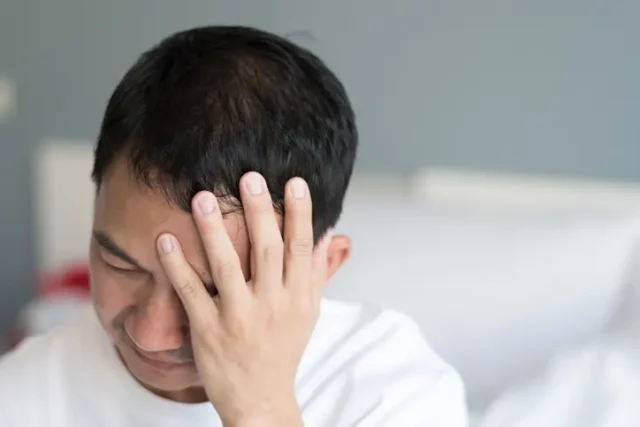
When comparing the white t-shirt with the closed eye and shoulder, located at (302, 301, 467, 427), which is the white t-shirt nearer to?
shoulder, located at (302, 301, 467, 427)

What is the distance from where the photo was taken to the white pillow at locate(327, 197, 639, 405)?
1194mm

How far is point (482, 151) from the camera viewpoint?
1591 millimetres

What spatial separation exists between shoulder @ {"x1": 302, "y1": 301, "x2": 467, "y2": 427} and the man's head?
0.67ft

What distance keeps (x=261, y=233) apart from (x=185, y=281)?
0.25 ft

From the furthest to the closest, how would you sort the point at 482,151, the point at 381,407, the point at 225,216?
the point at 482,151 < the point at 381,407 < the point at 225,216

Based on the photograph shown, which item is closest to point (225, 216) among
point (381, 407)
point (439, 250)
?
point (381, 407)

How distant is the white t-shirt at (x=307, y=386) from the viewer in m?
0.87

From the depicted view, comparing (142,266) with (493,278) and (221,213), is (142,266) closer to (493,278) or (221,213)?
(221,213)

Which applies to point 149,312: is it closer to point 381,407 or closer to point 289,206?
point 289,206

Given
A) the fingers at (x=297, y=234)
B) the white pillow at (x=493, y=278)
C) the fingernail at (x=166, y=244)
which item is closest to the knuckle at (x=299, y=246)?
the fingers at (x=297, y=234)

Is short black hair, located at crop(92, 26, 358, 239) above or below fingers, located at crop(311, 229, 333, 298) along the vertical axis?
above

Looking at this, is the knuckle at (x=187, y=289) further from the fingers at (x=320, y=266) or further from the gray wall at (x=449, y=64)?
the gray wall at (x=449, y=64)

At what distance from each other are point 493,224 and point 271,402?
628mm

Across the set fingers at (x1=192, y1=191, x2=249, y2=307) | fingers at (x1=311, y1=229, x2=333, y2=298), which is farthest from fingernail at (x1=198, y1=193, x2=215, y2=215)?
fingers at (x1=311, y1=229, x2=333, y2=298)
